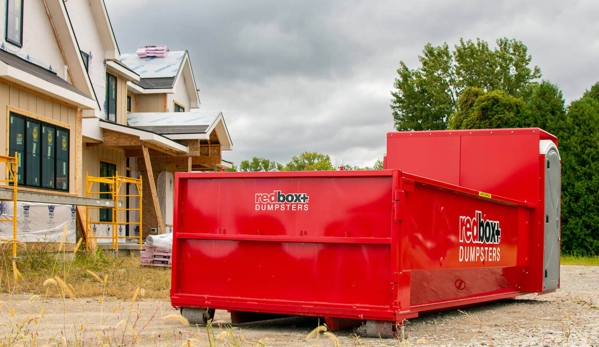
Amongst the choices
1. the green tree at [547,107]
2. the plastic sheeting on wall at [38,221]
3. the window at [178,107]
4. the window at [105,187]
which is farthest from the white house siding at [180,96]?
the green tree at [547,107]

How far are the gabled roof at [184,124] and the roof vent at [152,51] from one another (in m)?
5.38

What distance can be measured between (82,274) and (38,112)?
13.0ft

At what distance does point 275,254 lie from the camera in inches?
306

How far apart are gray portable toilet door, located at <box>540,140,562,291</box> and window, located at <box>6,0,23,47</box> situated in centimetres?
1081

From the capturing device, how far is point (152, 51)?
30734mm

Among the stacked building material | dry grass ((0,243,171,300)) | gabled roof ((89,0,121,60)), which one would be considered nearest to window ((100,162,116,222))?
gabled roof ((89,0,121,60))

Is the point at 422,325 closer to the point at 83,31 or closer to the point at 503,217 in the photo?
the point at 503,217

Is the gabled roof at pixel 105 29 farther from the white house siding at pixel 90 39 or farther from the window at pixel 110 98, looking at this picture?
the window at pixel 110 98

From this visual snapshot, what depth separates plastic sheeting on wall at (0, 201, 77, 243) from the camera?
14.4 m

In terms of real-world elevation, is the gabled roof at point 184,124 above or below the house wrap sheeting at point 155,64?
below

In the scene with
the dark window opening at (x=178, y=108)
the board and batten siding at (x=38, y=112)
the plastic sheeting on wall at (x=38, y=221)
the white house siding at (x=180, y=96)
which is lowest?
the plastic sheeting on wall at (x=38, y=221)

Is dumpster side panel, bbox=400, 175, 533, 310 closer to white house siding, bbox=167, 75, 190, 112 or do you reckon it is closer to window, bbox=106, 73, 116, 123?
window, bbox=106, 73, 116, 123

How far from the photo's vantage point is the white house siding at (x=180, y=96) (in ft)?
93.4

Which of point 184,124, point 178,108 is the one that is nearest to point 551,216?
point 184,124
